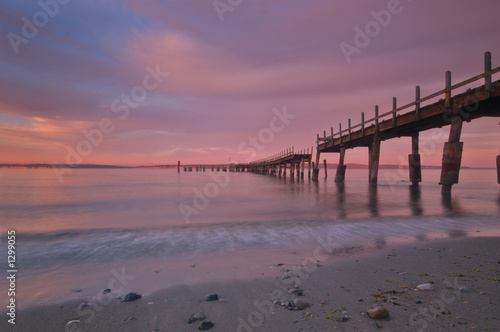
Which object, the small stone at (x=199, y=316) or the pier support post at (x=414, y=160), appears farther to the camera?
the pier support post at (x=414, y=160)

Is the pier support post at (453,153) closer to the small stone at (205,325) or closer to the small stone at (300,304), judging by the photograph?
the small stone at (300,304)

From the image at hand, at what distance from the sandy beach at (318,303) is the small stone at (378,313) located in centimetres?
4

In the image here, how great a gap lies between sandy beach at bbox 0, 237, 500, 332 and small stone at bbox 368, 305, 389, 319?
0.04 m

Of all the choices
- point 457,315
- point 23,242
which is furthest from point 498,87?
point 23,242

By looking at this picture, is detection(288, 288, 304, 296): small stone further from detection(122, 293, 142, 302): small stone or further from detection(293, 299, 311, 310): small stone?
detection(122, 293, 142, 302): small stone

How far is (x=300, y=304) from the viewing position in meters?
2.97

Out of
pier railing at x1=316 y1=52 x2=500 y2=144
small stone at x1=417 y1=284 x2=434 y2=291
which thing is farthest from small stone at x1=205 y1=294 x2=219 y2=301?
pier railing at x1=316 y1=52 x2=500 y2=144

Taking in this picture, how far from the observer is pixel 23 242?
7383 millimetres

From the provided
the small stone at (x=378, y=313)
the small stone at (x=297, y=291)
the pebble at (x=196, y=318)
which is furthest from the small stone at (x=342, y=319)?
the pebble at (x=196, y=318)

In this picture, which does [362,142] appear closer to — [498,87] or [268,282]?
[498,87]

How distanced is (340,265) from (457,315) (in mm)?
1913

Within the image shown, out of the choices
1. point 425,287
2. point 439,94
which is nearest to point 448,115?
point 439,94

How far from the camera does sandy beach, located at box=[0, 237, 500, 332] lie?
265 cm

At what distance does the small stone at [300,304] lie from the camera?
9.68ft
